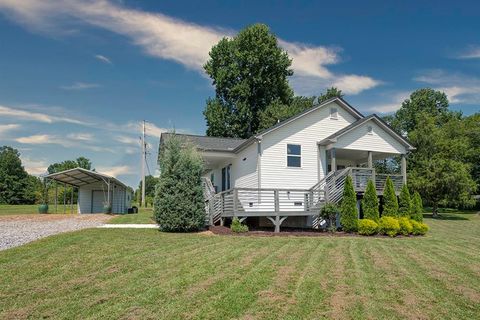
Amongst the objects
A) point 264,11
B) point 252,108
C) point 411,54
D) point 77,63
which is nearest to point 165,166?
point 77,63

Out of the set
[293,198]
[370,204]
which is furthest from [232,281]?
[293,198]

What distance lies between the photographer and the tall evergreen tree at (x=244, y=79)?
38.6 meters

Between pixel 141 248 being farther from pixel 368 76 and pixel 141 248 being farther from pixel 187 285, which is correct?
pixel 368 76

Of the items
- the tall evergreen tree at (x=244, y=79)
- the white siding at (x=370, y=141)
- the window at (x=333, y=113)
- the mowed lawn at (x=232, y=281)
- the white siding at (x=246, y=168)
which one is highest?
the tall evergreen tree at (x=244, y=79)

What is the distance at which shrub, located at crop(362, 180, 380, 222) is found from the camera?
16500 mm

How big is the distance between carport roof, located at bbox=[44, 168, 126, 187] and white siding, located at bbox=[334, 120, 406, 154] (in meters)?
18.2

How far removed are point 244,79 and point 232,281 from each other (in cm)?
3381

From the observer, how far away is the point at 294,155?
62.5 feet

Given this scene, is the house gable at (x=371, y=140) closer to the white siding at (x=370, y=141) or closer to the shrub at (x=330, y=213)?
the white siding at (x=370, y=141)

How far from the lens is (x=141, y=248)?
1024cm

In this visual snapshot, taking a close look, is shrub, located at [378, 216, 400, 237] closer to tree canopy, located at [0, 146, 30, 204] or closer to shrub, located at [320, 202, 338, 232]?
shrub, located at [320, 202, 338, 232]

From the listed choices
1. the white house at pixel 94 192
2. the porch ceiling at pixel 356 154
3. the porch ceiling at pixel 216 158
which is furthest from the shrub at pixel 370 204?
the white house at pixel 94 192

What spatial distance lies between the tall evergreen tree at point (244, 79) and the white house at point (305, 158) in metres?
18.1

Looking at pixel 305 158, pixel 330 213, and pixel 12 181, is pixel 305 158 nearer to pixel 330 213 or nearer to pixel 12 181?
pixel 330 213
